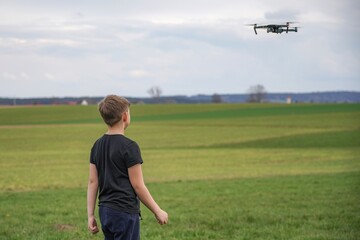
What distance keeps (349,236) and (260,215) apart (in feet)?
7.98

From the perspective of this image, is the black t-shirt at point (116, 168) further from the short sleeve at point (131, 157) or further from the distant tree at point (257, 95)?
the distant tree at point (257, 95)

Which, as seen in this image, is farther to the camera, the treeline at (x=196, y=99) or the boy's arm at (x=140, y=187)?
the treeline at (x=196, y=99)

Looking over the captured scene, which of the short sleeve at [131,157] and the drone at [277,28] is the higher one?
the drone at [277,28]

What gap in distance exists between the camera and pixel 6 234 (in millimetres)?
9562

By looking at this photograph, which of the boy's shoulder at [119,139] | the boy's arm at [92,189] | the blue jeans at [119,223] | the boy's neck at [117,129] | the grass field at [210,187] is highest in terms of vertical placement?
the boy's neck at [117,129]

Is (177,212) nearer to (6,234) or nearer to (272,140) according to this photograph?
(6,234)

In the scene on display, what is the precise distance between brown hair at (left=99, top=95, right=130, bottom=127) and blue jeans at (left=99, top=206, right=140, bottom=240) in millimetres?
765

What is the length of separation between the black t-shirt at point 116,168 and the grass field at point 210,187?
378 cm

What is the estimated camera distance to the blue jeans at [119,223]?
548cm

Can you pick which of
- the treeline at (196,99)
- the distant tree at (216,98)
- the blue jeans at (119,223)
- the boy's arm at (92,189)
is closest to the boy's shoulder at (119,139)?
the boy's arm at (92,189)

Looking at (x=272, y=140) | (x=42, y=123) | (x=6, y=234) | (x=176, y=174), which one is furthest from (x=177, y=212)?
(x=42, y=123)

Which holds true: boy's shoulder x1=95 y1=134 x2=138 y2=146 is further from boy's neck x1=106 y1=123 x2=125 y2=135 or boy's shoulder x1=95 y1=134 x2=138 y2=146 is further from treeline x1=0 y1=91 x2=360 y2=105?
treeline x1=0 y1=91 x2=360 y2=105

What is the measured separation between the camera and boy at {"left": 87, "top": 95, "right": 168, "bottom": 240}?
5.41m

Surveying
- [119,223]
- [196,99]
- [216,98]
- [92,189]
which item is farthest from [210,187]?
[216,98]
